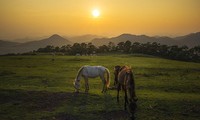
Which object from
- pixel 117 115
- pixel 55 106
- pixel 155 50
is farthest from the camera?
pixel 155 50

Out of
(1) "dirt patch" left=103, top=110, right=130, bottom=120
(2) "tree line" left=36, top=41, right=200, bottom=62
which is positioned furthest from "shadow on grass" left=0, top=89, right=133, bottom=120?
(2) "tree line" left=36, top=41, right=200, bottom=62

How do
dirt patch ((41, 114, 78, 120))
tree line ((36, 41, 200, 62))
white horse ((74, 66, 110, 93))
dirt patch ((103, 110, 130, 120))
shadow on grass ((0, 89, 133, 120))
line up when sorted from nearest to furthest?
1. dirt patch ((41, 114, 78, 120))
2. dirt patch ((103, 110, 130, 120))
3. shadow on grass ((0, 89, 133, 120))
4. white horse ((74, 66, 110, 93))
5. tree line ((36, 41, 200, 62))

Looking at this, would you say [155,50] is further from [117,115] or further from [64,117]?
[64,117]

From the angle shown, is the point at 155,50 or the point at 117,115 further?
the point at 155,50

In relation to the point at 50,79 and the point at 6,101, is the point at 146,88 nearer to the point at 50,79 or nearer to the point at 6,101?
the point at 50,79

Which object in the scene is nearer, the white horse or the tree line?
the white horse

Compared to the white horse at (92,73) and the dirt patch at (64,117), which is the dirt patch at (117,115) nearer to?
the dirt patch at (64,117)

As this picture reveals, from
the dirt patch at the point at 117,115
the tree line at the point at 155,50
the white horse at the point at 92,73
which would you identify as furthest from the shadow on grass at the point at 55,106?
the tree line at the point at 155,50

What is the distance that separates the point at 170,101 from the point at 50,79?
17.2m

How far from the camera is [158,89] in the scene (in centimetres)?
2792

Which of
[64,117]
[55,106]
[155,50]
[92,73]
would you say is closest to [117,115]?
[64,117]

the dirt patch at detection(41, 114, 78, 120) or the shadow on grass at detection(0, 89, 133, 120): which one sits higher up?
the shadow on grass at detection(0, 89, 133, 120)

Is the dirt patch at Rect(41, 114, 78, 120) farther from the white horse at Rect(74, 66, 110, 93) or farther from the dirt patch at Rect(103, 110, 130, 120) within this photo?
the white horse at Rect(74, 66, 110, 93)

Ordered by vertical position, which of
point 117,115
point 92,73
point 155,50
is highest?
point 155,50
